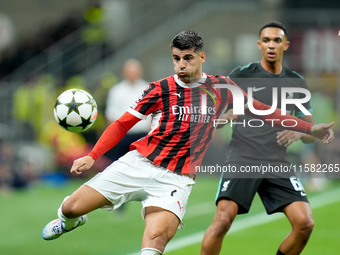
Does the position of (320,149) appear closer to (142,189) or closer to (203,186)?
(203,186)

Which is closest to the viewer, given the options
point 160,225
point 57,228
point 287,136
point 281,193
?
point 160,225

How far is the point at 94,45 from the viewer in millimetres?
20719

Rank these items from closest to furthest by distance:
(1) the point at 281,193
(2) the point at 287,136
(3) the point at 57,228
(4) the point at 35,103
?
(3) the point at 57,228 → (1) the point at 281,193 → (2) the point at 287,136 → (4) the point at 35,103

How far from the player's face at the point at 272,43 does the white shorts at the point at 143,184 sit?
1.54 metres

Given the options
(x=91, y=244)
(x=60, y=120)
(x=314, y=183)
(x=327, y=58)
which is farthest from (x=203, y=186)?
(x=60, y=120)

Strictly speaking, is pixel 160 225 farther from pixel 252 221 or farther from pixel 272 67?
pixel 252 221

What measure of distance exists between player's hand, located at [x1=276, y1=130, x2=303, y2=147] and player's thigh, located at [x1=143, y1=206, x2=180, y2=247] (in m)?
1.44

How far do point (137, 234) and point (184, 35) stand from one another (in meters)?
4.26

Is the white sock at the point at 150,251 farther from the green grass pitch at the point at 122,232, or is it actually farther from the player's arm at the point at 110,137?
the green grass pitch at the point at 122,232

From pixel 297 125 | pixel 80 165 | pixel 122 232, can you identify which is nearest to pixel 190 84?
pixel 297 125

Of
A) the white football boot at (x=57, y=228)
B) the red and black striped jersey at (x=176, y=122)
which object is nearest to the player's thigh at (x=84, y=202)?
the white football boot at (x=57, y=228)

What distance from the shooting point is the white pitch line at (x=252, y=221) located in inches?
343

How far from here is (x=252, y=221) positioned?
10.8 metres

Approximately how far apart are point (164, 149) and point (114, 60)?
1481 centimetres
